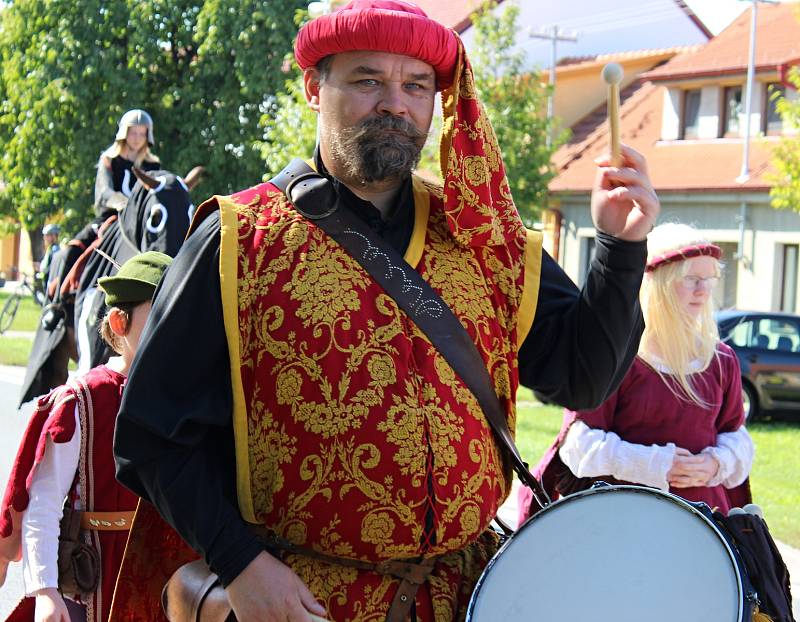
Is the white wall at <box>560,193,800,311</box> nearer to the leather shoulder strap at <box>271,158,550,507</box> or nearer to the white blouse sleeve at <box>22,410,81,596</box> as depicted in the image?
the white blouse sleeve at <box>22,410,81,596</box>

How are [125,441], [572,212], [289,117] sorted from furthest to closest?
[572,212] → [289,117] → [125,441]

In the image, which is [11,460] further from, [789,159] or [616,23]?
[616,23]

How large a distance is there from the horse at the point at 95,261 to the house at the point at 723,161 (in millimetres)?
17259

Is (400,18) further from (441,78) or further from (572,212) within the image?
(572,212)

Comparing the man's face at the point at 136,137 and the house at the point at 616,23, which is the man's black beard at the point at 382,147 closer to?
the man's face at the point at 136,137

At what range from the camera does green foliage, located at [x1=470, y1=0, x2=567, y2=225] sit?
22.7 m

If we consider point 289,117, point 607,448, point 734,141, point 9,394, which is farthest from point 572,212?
point 607,448

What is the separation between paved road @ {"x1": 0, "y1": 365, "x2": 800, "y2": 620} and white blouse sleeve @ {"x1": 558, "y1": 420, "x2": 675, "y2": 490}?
96.7 inches

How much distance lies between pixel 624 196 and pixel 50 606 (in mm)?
1953

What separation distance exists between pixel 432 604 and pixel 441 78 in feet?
3.57

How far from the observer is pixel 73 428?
3.56 meters

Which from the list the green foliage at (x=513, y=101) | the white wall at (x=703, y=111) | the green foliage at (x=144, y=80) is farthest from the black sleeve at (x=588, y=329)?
the white wall at (x=703, y=111)

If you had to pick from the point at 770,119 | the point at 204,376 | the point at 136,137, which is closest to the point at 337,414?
the point at 204,376

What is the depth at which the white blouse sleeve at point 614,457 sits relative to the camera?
393 centimetres
